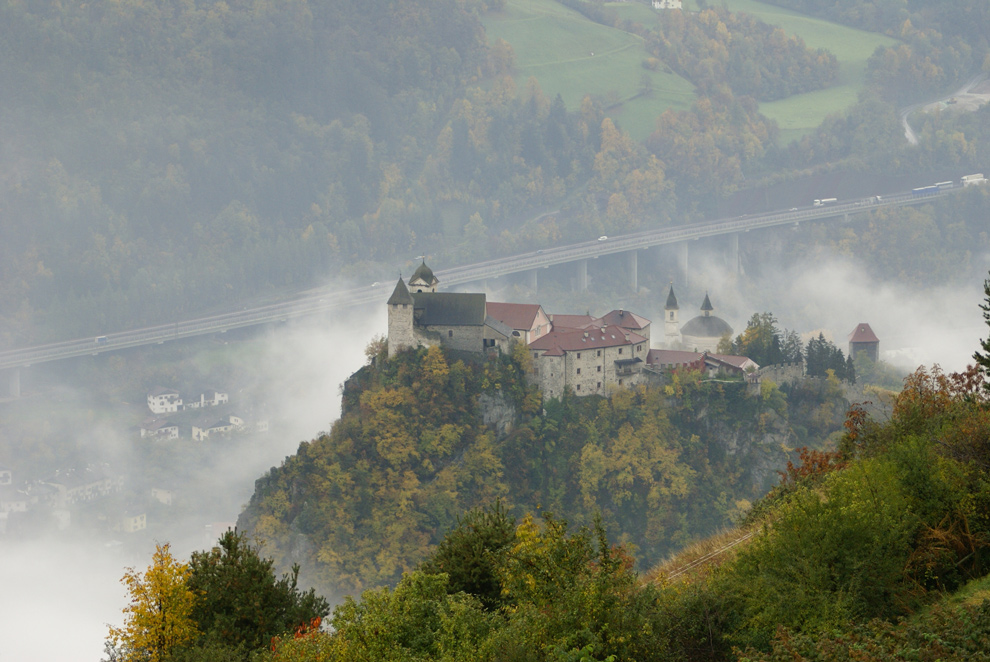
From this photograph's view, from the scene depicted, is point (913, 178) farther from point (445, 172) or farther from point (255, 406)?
point (255, 406)

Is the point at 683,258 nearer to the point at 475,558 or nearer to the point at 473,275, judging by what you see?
the point at 473,275

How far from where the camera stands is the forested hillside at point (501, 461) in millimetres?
64062

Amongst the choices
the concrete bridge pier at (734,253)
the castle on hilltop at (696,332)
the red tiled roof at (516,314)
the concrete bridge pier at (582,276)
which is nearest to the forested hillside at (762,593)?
the red tiled roof at (516,314)

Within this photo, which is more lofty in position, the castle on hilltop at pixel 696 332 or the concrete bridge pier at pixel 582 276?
the concrete bridge pier at pixel 582 276

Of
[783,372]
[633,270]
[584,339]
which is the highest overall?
[633,270]

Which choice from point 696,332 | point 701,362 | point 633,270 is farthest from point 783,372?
point 633,270

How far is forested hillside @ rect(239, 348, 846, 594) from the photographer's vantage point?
64.1m

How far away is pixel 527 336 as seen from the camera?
65438mm

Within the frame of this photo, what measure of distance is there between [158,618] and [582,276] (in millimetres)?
138704

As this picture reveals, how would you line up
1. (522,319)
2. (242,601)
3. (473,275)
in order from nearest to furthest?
(242,601), (522,319), (473,275)

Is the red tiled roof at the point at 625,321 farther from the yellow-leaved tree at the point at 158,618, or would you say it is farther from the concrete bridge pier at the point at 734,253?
the concrete bridge pier at the point at 734,253

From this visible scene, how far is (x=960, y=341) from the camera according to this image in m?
138

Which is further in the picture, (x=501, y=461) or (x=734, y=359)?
(x=734, y=359)

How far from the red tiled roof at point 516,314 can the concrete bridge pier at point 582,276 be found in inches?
3670
